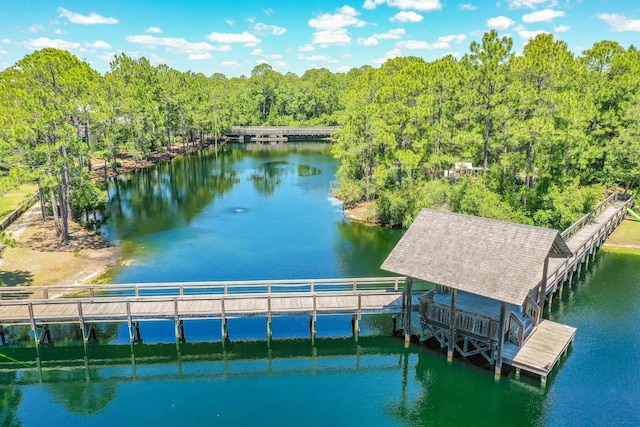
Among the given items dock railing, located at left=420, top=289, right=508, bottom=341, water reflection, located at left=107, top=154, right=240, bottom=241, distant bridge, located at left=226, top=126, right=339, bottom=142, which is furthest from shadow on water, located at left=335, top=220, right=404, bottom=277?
distant bridge, located at left=226, top=126, right=339, bottom=142

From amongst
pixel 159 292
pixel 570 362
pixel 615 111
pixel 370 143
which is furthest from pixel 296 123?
pixel 570 362

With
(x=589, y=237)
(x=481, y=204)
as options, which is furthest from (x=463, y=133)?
(x=589, y=237)

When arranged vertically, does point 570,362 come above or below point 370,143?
below

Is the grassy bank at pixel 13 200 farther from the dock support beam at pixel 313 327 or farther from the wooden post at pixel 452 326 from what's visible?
the wooden post at pixel 452 326

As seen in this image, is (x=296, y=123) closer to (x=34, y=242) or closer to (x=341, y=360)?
(x=34, y=242)

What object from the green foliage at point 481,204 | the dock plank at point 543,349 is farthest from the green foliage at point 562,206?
the dock plank at point 543,349

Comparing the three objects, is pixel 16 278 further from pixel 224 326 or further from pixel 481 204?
pixel 481 204
